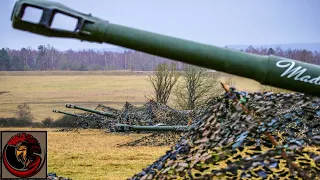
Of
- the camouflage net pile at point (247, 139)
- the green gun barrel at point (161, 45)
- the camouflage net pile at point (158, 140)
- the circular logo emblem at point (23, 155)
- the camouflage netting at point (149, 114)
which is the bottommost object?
the camouflage net pile at point (158, 140)

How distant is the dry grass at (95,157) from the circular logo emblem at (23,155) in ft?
9.43

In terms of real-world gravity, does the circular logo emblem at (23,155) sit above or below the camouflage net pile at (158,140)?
above

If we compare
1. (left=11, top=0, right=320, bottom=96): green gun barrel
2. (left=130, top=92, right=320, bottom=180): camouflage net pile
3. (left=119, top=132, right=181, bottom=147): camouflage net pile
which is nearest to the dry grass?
(left=119, top=132, right=181, bottom=147): camouflage net pile

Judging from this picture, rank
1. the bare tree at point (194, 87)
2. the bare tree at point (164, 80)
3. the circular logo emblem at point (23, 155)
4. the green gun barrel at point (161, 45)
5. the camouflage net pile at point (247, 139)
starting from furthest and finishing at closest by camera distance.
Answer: the bare tree at point (164, 80), the bare tree at point (194, 87), the circular logo emblem at point (23, 155), the camouflage net pile at point (247, 139), the green gun barrel at point (161, 45)

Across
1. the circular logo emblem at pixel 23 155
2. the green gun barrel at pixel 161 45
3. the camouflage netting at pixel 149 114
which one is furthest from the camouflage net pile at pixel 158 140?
the green gun barrel at pixel 161 45

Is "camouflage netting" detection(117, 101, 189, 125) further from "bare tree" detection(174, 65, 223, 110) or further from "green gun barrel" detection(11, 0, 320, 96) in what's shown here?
"green gun barrel" detection(11, 0, 320, 96)

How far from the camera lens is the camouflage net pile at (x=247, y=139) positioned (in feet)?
10.2

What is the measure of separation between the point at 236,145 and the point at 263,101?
37 cm

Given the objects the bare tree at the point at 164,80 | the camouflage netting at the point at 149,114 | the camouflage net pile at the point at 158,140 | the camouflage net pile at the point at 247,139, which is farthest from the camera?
the bare tree at the point at 164,80

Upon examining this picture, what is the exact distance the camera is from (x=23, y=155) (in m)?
5.07

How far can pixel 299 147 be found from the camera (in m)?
3.03

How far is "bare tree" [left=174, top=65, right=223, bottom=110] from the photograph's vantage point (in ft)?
54.1

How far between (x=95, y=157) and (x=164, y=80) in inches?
369

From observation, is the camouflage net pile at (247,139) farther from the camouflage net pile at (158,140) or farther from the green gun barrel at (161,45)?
the camouflage net pile at (158,140)
